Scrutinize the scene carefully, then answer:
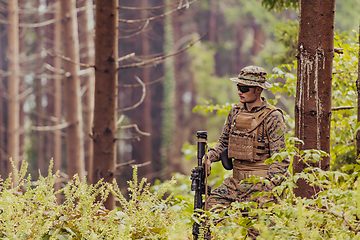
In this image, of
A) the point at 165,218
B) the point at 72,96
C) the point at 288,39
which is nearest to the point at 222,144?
the point at 165,218

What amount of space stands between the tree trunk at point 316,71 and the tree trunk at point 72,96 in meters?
7.03

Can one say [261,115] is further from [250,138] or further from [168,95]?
Answer: [168,95]

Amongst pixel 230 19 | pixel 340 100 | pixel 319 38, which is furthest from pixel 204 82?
pixel 319 38

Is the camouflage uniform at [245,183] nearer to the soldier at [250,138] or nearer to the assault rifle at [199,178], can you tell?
the soldier at [250,138]

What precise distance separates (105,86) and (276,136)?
2540 millimetres

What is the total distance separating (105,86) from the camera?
5.21 m

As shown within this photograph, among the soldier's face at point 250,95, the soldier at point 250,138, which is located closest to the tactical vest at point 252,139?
the soldier at point 250,138

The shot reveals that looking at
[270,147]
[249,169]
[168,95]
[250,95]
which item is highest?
[168,95]

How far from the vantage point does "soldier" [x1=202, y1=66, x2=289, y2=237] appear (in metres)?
3.69

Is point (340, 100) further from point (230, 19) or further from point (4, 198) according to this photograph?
point (230, 19)

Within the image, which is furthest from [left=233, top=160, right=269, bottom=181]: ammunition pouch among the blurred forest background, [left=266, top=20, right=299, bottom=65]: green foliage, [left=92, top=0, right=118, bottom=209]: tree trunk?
the blurred forest background

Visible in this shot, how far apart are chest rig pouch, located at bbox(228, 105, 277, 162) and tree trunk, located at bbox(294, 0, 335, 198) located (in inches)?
19.0

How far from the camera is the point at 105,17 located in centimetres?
521

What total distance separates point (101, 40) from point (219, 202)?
9.05 feet
